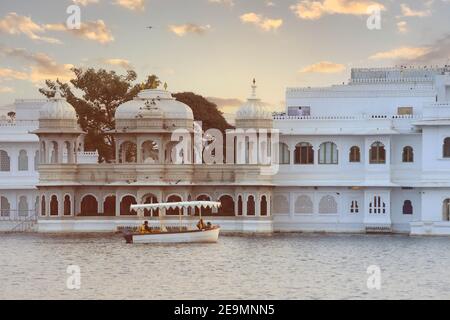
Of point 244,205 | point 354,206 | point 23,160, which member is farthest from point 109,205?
point 354,206

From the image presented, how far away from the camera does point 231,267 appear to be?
4575cm

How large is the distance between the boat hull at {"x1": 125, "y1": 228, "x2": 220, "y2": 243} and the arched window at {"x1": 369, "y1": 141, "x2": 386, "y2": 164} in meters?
9.13

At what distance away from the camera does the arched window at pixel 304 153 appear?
60.8 meters

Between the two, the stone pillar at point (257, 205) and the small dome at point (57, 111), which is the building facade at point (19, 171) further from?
the stone pillar at point (257, 205)

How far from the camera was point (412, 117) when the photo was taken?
60188 millimetres

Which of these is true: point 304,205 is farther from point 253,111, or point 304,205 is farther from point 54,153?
point 54,153

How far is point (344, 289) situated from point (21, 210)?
26568 mm

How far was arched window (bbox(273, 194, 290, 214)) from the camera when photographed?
2410 inches

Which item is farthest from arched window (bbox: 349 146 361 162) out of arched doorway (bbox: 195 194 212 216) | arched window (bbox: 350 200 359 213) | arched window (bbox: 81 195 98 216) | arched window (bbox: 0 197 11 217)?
arched window (bbox: 0 197 11 217)

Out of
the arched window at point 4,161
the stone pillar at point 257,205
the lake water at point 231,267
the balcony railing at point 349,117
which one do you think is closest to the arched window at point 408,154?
the balcony railing at point 349,117

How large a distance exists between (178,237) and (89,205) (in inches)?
314

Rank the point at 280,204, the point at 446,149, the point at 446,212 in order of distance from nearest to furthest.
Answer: the point at 446,212 → the point at 446,149 → the point at 280,204

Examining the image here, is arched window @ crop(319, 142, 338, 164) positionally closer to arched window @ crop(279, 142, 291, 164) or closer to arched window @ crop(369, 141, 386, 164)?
arched window @ crop(279, 142, 291, 164)
